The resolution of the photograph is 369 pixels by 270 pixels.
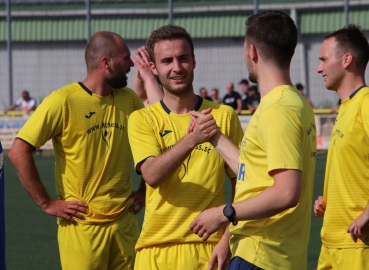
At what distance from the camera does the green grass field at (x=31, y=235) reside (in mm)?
9094

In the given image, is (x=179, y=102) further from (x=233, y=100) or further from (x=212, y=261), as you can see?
(x=233, y=100)

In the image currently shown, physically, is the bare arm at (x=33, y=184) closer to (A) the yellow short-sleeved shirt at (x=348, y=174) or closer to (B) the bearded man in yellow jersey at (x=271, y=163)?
(A) the yellow short-sleeved shirt at (x=348, y=174)

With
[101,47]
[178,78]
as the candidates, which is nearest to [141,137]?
[178,78]

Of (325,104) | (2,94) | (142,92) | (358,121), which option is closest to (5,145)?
(2,94)

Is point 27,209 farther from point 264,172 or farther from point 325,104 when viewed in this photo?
point 325,104

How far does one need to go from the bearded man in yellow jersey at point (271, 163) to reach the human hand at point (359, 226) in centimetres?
128

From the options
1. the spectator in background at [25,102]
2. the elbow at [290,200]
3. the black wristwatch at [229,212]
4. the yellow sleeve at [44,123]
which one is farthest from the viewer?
the spectator in background at [25,102]

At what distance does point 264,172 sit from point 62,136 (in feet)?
7.74

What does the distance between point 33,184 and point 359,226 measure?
2.32m

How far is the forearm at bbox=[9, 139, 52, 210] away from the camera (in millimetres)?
5781

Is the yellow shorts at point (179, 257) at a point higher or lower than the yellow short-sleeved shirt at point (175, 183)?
lower

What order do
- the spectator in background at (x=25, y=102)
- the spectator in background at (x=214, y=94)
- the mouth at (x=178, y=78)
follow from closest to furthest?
the mouth at (x=178, y=78) < the spectator in background at (x=214, y=94) < the spectator in background at (x=25, y=102)

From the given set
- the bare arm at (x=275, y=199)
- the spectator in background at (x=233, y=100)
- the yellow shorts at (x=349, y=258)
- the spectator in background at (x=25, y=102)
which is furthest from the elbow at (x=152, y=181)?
the spectator in background at (x=25, y=102)

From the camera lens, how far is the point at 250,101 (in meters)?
22.6
